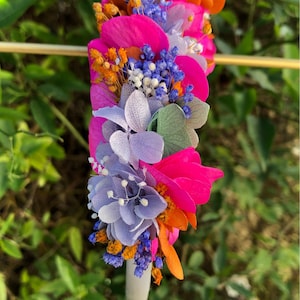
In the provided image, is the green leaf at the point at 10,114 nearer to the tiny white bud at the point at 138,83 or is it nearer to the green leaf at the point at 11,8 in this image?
the green leaf at the point at 11,8

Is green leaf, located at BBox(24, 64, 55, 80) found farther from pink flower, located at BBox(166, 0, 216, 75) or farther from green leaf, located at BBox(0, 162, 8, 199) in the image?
pink flower, located at BBox(166, 0, 216, 75)

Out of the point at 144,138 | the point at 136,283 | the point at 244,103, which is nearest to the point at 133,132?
the point at 144,138

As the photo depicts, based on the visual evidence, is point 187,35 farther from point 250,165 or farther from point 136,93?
point 250,165

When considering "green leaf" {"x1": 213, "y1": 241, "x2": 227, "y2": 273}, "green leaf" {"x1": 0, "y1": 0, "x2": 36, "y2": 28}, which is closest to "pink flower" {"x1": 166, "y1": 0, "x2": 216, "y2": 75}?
"green leaf" {"x1": 0, "y1": 0, "x2": 36, "y2": 28}

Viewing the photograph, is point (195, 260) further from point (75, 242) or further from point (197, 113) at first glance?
point (197, 113)

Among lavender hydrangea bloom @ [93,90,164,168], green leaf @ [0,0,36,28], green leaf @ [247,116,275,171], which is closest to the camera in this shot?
lavender hydrangea bloom @ [93,90,164,168]

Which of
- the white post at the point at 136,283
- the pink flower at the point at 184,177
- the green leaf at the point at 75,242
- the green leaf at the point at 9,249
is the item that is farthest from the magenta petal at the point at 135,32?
the green leaf at the point at 75,242
